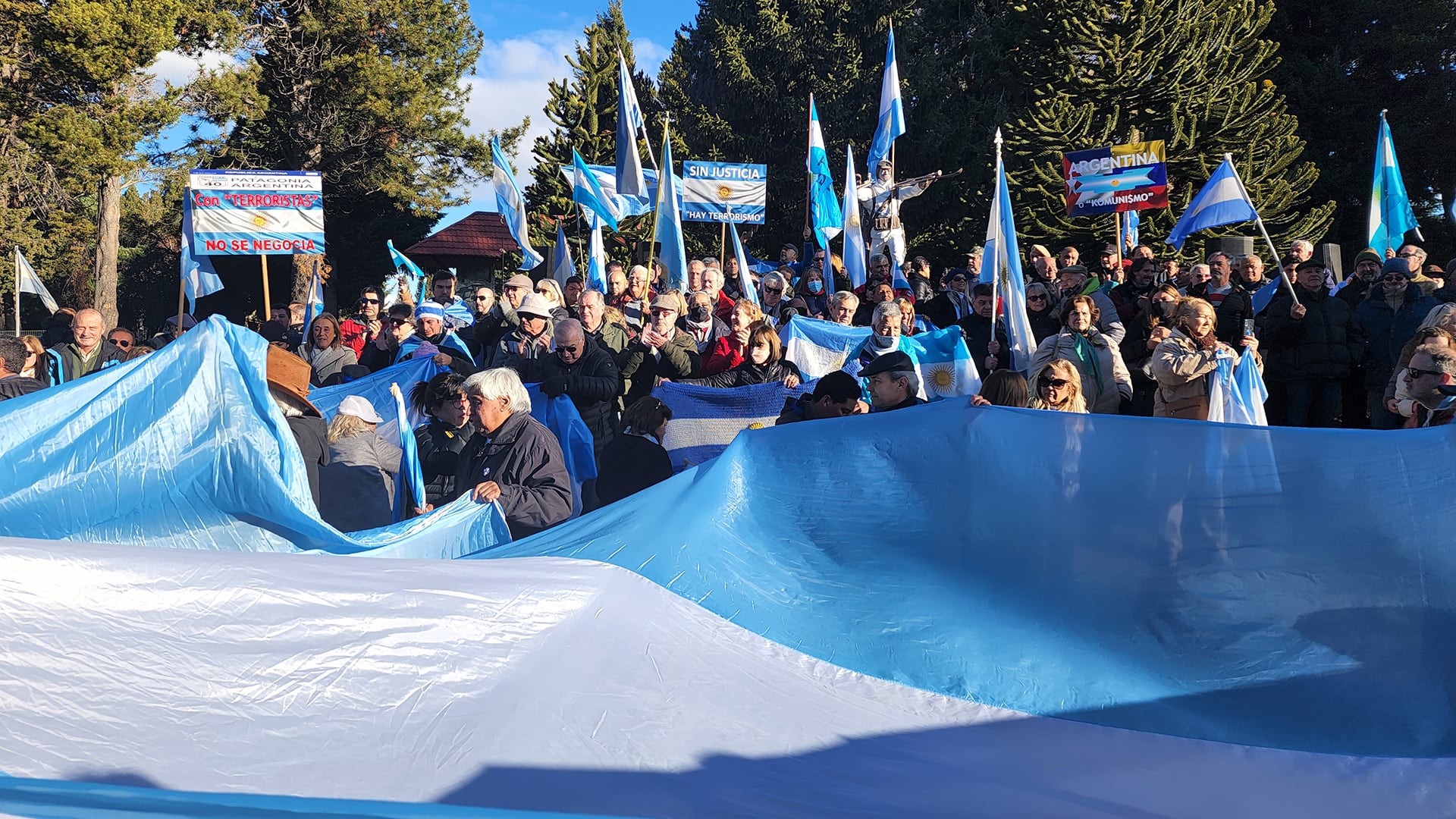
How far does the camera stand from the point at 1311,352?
845 centimetres

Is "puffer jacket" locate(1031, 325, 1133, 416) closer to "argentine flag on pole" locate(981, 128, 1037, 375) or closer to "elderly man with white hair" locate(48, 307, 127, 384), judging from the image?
"argentine flag on pole" locate(981, 128, 1037, 375)

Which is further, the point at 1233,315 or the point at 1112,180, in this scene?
the point at 1112,180

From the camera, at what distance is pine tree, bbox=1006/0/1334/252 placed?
19.1 metres

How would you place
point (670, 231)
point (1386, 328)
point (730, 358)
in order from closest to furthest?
point (730, 358), point (1386, 328), point (670, 231)

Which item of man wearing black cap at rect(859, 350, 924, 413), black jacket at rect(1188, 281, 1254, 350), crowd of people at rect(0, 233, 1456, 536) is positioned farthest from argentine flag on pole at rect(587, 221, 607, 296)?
man wearing black cap at rect(859, 350, 924, 413)

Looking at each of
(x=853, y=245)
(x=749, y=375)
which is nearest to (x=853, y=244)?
(x=853, y=245)

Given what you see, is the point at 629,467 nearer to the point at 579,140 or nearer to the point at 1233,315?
the point at 1233,315

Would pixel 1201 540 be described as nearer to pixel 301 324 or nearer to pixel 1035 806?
pixel 1035 806

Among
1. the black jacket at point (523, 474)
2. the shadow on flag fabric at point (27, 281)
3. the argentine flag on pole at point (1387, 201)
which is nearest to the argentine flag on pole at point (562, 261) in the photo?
the shadow on flag fabric at point (27, 281)

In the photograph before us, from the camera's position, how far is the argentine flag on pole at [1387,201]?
12188 millimetres

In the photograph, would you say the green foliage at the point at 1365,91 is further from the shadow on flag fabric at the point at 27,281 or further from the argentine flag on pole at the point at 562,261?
the shadow on flag fabric at the point at 27,281

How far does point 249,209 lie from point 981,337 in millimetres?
8431

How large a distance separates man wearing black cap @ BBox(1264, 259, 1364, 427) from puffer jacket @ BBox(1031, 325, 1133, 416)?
2.08m

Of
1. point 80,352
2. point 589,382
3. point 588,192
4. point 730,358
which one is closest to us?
point 589,382
